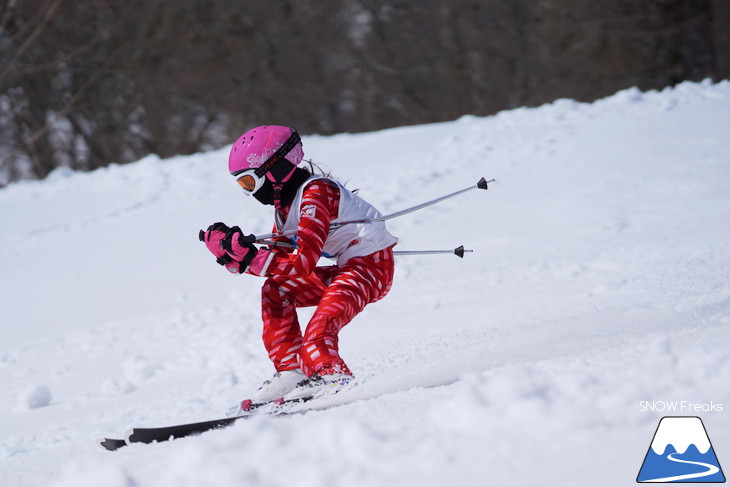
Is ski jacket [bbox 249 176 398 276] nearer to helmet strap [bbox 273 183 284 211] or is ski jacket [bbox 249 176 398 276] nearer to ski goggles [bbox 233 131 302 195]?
helmet strap [bbox 273 183 284 211]

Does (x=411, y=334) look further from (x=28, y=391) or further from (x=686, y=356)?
(x=686, y=356)

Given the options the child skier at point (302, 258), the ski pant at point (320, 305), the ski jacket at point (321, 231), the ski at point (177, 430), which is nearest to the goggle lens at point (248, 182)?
the child skier at point (302, 258)

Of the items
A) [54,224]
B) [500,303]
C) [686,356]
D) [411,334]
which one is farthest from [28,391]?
[54,224]

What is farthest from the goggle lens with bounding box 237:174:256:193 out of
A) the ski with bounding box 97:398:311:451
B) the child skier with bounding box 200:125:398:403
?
the ski with bounding box 97:398:311:451

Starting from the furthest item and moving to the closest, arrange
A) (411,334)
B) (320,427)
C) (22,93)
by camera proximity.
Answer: (22,93), (411,334), (320,427)

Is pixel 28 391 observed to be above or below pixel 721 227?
below

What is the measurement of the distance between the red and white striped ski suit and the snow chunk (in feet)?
7.79

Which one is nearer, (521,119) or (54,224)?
(54,224)

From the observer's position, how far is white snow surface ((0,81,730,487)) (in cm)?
260

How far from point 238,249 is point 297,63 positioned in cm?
1934

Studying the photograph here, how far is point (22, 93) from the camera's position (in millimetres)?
21156

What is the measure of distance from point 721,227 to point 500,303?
2310 mm

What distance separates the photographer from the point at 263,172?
3.89m

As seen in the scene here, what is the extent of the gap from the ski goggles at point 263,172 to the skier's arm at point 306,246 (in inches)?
7.4
